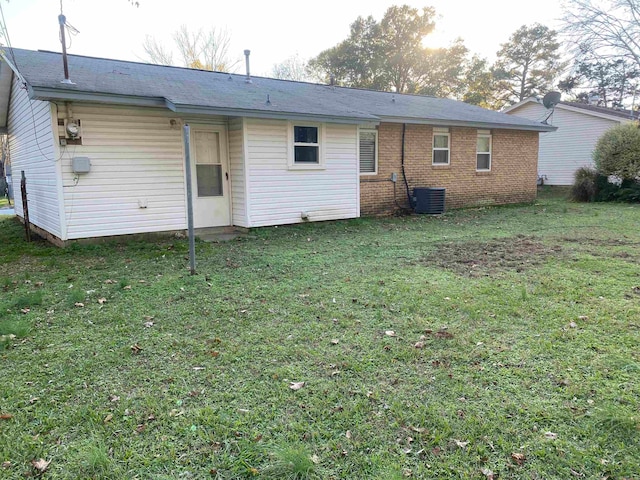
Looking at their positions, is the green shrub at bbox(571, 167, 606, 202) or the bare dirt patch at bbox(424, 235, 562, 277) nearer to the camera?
the bare dirt patch at bbox(424, 235, 562, 277)

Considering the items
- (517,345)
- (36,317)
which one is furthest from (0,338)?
(517,345)

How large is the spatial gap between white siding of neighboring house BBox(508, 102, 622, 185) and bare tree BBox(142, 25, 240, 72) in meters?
18.6

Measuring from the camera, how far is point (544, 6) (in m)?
21.7

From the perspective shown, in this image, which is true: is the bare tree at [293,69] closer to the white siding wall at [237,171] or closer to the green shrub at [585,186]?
the green shrub at [585,186]

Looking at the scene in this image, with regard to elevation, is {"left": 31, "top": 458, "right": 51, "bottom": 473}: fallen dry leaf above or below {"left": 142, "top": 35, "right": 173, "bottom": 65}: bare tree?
below

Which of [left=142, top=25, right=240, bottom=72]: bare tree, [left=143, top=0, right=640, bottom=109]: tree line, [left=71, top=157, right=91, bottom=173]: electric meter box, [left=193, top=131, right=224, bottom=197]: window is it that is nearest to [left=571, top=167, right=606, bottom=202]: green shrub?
[left=193, top=131, right=224, bottom=197]: window

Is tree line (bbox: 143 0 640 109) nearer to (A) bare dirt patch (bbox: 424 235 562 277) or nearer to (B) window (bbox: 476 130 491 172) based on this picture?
(B) window (bbox: 476 130 491 172)

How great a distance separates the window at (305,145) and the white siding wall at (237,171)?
3.98 feet

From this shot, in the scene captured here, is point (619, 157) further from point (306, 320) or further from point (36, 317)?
point (36, 317)

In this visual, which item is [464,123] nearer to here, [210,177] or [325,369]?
[210,177]

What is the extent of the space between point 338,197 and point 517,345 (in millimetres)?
7078

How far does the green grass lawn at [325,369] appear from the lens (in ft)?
7.44

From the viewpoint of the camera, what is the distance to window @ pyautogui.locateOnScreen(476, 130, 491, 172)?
13.9 meters

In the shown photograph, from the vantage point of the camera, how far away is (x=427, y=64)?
1214 inches
